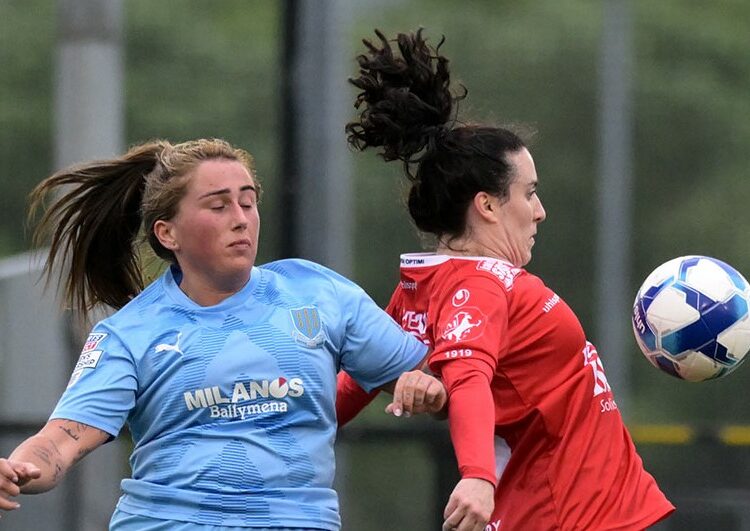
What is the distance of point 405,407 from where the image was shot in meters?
3.48

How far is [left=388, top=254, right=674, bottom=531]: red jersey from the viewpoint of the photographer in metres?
3.69

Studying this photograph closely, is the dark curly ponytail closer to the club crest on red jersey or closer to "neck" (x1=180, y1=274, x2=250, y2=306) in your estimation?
the club crest on red jersey

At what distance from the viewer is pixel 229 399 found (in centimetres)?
362

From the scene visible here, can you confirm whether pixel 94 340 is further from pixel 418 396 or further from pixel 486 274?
pixel 486 274

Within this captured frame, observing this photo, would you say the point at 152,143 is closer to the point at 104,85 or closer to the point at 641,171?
the point at 104,85

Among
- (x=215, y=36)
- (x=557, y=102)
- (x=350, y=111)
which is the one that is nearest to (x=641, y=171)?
(x=557, y=102)

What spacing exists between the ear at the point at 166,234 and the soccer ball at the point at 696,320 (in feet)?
4.01

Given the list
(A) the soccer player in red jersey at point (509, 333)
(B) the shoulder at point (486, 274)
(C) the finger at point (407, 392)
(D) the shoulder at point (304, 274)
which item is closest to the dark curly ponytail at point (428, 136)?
(A) the soccer player in red jersey at point (509, 333)

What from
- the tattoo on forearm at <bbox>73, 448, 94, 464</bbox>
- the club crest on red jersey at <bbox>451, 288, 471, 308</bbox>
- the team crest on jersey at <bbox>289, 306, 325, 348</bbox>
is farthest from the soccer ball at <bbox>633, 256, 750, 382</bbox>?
the tattoo on forearm at <bbox>73, 448, 94, 464</bbox>

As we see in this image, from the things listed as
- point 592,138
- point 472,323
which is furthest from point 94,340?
point 592,138

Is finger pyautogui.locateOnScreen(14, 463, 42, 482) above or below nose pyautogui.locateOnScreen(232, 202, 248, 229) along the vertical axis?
below

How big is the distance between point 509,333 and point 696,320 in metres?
0.57

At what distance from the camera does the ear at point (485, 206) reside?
3.81m

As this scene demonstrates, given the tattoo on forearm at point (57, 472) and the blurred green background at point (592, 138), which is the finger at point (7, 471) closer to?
the tattoo on forearm at point (57, 472)
